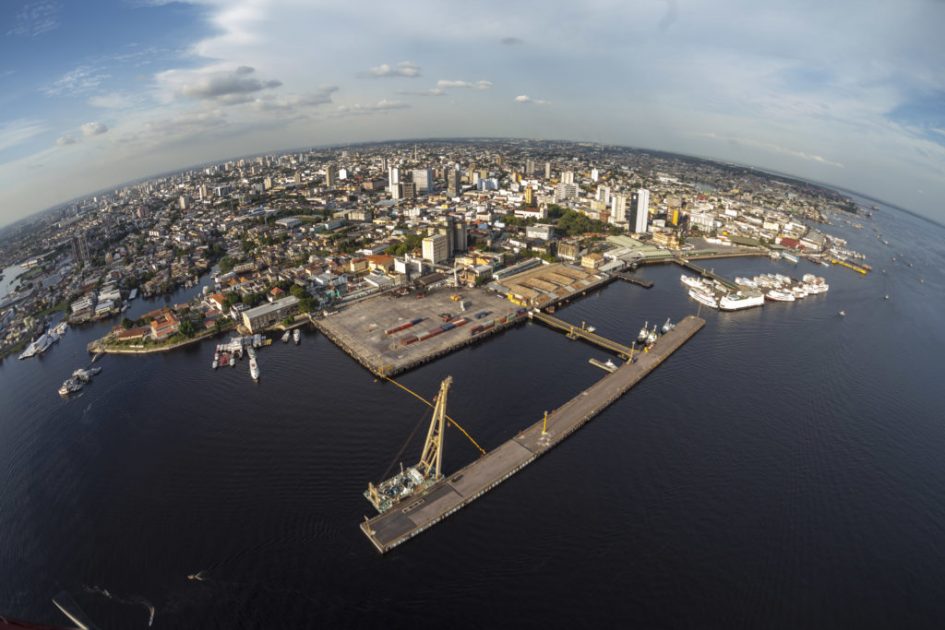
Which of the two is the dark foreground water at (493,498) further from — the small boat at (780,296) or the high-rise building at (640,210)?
the high-rise building at (640,210)

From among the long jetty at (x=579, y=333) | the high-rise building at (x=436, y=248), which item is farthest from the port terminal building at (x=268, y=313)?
the long jetty at (x=579, y=333)

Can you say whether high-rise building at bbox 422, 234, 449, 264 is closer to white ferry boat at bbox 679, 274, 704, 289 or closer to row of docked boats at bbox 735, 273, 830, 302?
white ferry boat at bbox 679, 274, 704, 289

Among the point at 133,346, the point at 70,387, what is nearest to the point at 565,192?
the point at 133,346

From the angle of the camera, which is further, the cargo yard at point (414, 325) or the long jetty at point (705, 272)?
the long jetty at point (705, 272)

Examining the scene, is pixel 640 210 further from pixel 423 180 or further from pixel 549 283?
pixel 423 180

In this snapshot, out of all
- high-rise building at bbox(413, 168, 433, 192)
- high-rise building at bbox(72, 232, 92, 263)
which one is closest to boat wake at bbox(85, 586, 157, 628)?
high-rise building at bbox(72, 232, 92, 263)

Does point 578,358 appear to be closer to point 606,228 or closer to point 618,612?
point 618,612
